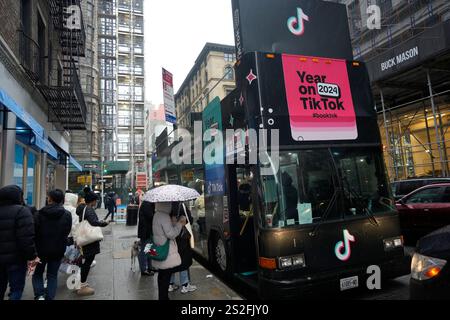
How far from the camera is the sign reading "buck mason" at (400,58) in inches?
512

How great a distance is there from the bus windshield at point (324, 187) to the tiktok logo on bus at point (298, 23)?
2528mm

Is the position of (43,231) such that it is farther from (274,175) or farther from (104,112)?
(104,112)

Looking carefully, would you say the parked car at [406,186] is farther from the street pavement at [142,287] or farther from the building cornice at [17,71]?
the building cornice at [17,71]

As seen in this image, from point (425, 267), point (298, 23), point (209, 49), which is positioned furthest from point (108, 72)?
point (425, 267)

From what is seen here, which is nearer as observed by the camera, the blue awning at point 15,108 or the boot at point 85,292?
the boot at point 85,292

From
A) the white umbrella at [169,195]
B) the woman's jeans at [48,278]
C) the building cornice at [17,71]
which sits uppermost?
the building cornice at [17,71]

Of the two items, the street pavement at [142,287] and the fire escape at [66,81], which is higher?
the fire escape at [66,81]

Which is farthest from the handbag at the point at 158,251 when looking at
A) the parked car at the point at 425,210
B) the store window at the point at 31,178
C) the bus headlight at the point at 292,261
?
the store window at the point at 31,178

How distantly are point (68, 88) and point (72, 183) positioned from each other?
25.1 m

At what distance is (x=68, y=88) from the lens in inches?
458

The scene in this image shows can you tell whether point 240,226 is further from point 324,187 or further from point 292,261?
point 324,187

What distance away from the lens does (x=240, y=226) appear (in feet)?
19.3

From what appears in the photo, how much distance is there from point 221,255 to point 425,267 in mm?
4042
